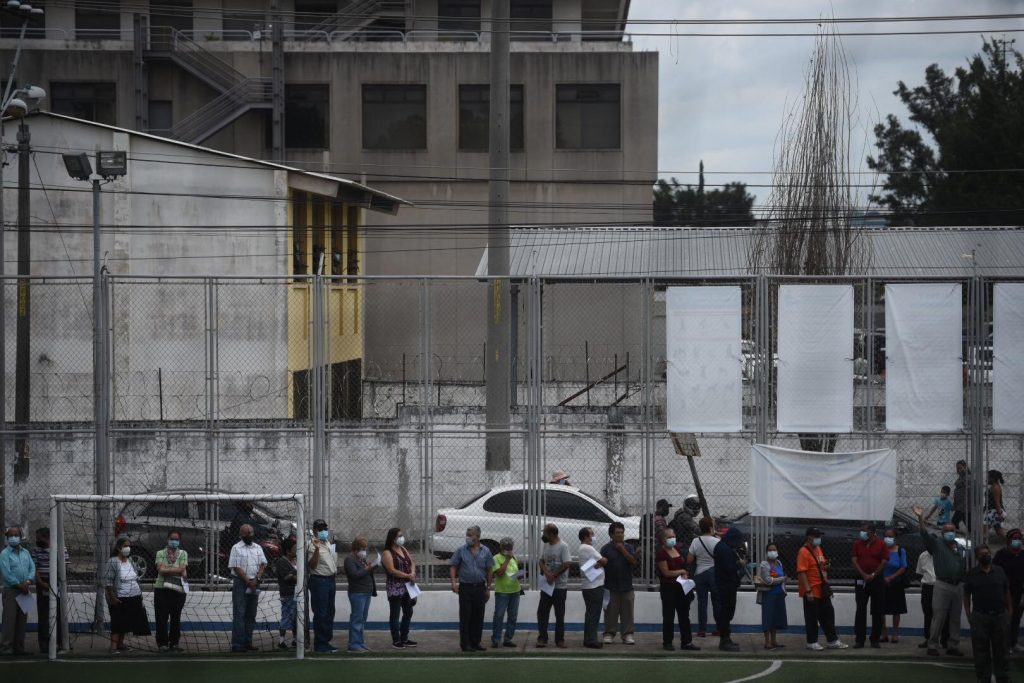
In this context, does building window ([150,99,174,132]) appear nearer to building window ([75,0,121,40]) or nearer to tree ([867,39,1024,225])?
building window ([75,0,121,40])

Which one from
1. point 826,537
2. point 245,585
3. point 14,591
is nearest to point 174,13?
point 14,591

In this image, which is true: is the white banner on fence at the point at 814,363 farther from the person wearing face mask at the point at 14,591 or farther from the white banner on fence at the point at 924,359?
the person wearing face mask at the point at 14,591

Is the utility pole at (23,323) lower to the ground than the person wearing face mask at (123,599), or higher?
higher

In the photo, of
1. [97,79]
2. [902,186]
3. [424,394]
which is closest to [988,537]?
[424,394]

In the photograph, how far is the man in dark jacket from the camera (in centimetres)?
1531

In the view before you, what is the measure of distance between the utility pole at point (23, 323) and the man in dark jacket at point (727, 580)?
1096 cm

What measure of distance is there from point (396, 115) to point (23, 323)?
71.1ft

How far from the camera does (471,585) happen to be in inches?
603

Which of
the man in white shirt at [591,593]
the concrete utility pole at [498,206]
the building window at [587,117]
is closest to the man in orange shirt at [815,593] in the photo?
the man in white shirt at [591,593]

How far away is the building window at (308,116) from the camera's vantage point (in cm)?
4194

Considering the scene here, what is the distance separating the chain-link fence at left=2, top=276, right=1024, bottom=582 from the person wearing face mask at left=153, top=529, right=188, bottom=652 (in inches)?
58.1

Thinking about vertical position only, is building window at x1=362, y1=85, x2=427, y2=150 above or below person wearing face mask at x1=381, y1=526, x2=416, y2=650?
above

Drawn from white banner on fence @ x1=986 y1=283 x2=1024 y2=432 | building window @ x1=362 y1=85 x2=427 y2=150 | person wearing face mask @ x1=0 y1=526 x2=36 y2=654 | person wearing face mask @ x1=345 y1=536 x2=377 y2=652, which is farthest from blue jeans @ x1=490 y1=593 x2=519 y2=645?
building window @ x1=362 y1=85 x2=427 y2=150

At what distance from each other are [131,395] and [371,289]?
54.5ft
